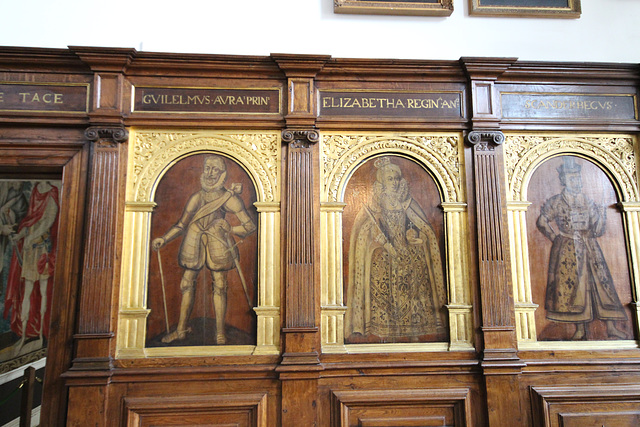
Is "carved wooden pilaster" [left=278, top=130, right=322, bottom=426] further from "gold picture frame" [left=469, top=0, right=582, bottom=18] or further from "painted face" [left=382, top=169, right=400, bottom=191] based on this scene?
"gold picture frame" [left=469, top=0, right=582, bottom=18]

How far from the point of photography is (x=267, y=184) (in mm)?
4008

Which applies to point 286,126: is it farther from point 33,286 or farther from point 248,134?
point 33,286

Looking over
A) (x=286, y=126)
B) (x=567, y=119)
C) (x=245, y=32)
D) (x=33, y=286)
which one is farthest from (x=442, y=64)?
(x=33, y=286)

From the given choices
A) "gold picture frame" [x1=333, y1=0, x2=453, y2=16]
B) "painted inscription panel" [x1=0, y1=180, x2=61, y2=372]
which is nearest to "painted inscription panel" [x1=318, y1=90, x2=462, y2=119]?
"gold picture frame" [x1=333, y1=0, x2=453, y2=16]

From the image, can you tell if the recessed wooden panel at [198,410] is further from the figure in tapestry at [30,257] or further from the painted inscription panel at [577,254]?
the figure in tapestry at [30,257]

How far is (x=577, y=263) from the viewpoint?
407 centimetres

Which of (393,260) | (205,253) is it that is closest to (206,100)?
(205,253)

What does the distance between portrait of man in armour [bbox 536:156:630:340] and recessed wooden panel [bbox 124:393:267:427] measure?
2.81 metres

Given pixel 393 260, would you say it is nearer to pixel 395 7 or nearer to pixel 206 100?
pixel 206 100

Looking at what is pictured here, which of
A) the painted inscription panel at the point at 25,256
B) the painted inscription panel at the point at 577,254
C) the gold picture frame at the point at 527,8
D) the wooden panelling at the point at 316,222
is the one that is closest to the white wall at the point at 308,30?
the gold picture frame at the point at 527,8

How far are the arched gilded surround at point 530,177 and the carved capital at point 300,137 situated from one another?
6.13 ft

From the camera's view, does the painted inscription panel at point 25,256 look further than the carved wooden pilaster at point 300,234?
Yes

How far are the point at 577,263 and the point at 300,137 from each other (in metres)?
2.87

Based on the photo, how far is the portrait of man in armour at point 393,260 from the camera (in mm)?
3904
